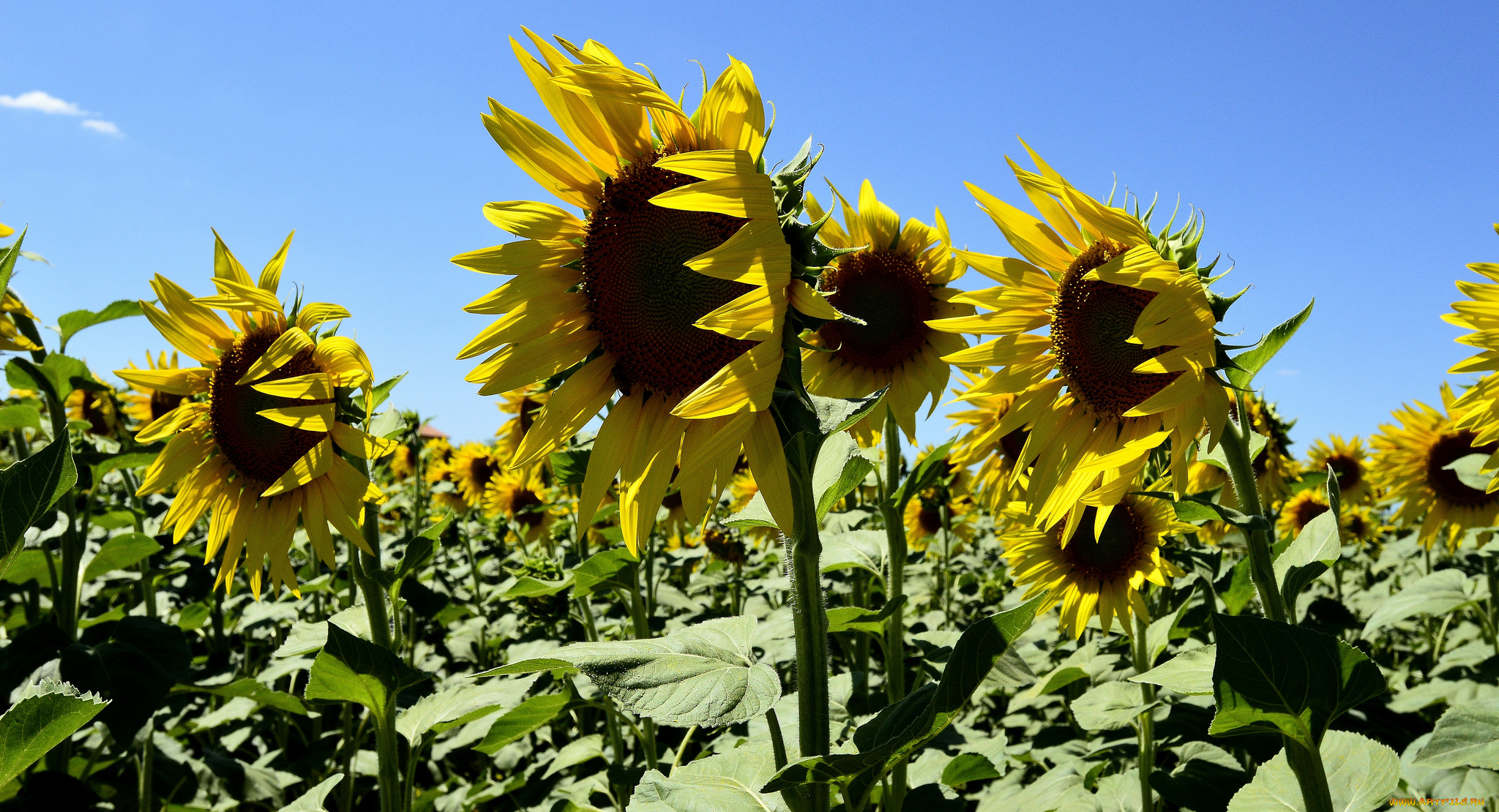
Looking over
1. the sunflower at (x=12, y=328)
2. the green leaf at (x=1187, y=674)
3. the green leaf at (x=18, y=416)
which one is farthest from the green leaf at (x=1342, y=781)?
the sunflower at (x=12, y=328)

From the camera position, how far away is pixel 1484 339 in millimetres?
2150

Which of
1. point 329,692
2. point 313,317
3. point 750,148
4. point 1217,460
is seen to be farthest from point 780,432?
point 313,317

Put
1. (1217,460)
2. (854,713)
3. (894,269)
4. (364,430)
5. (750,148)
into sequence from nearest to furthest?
(750,148), (1217,460), (364,430), (894,269), (854,713)

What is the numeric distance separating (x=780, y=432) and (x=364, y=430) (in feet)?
4.27

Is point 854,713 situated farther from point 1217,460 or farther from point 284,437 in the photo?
point 284,437

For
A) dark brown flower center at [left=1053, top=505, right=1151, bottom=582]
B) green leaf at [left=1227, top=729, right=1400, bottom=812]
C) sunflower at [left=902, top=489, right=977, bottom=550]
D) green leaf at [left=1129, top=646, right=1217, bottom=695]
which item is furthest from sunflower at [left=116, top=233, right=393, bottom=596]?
sunflower at [left=902, top=489, right=977, bottom=550]

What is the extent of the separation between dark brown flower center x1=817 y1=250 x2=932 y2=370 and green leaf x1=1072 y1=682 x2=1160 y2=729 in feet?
3.95

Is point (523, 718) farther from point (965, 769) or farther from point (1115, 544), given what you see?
point (1115, 544)

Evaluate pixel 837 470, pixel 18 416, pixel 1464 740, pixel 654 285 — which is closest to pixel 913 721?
pixel 837 470

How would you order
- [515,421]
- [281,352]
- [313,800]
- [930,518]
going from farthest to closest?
[930,518] → [515,421] → [281,352] → [313,800]

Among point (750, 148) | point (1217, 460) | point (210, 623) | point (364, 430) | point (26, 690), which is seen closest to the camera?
point (750, 148)

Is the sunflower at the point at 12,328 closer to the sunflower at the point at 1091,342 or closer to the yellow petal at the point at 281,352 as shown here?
the yellow petal at the point at 281,352

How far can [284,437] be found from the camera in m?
2.35

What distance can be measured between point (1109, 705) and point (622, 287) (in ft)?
7.08
